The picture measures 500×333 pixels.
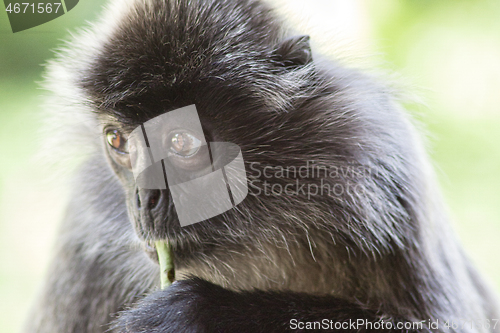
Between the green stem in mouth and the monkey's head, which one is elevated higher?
the monkey's head

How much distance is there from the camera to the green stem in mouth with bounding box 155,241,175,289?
3.65ft

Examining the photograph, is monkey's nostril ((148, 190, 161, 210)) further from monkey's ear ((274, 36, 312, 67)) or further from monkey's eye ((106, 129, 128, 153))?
monkey's ear ((274, 36, 312, 67))

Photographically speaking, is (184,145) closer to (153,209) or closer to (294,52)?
(153,209)

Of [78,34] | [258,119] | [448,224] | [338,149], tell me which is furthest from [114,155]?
[448,224]

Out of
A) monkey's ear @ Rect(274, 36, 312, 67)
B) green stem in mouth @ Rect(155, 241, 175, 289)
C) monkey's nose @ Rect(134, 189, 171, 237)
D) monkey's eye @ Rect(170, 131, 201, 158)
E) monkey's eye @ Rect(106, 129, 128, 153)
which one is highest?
monkey's ear @ Rect(274, 36, 312, 67)

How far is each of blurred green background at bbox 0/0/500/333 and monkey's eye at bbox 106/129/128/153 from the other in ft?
0.77

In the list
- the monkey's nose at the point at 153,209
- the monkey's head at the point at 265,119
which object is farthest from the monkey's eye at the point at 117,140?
the monkey's nose at the point at 153,209

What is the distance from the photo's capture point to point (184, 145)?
97 centimetres

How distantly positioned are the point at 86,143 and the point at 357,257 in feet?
3.26

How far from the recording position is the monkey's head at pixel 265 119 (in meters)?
1.00

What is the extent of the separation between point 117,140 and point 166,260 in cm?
33

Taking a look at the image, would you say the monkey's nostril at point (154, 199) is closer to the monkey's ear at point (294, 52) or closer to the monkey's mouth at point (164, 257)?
the monkey's mouth at point (164, 257)

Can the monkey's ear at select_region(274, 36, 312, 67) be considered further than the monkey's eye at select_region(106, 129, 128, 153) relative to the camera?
No

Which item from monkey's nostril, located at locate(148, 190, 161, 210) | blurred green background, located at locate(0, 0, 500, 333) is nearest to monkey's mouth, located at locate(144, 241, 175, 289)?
monkey's nostril, located at locate(148, 190, 161, 210)
